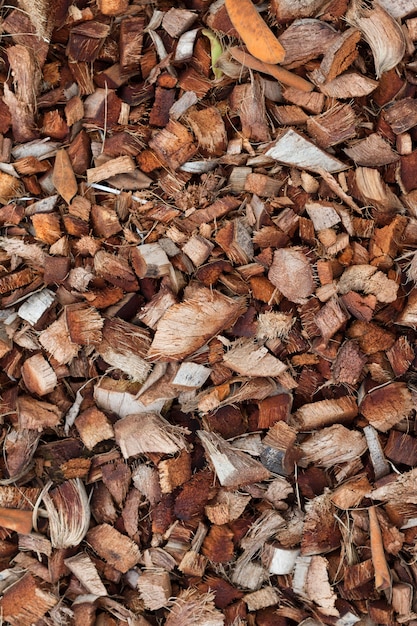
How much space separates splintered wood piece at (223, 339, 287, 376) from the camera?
1395 millimetres

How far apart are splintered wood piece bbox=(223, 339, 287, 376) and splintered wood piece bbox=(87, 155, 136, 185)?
1.52 ft

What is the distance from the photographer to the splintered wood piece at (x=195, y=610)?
1377 mm

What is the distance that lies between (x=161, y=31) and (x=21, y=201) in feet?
1.62

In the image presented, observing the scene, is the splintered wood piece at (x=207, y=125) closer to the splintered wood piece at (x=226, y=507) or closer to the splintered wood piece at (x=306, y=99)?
the splintered wood piece at (x=306, y=99)

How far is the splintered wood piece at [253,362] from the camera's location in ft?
4.58

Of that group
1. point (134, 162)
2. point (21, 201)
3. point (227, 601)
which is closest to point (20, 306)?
point (21, 201)

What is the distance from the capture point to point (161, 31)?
146cm

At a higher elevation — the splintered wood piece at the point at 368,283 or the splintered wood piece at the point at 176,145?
the splintered wood piece at the point at 176,145

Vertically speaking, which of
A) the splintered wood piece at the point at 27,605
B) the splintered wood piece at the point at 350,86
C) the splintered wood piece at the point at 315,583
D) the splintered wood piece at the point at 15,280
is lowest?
the splintered wood piece at the point at 27,605

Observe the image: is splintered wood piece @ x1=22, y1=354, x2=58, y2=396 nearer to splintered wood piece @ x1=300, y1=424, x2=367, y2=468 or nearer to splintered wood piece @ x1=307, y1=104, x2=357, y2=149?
splintered wood piece @ x1=300, y1=424, x2=367, y2=468

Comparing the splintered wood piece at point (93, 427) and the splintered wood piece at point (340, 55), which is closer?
the splintered wood piece at point (340, 55)

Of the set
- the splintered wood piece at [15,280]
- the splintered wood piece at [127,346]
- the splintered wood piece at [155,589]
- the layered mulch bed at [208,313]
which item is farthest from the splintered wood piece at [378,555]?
the splintered wood piece at [15,280]

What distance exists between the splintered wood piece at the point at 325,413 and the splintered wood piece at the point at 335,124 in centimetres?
56

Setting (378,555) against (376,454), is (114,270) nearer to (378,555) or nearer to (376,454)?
(376,454)
